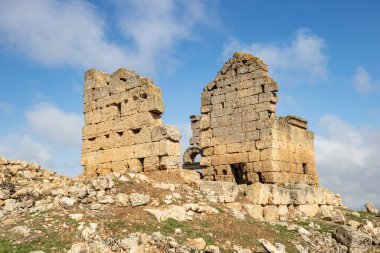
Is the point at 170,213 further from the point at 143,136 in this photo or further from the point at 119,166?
the point at 119,166

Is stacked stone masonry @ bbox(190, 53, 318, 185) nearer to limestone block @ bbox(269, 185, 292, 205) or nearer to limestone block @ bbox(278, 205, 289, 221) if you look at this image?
limestone block @ bbox(269, 185, 292, 205)

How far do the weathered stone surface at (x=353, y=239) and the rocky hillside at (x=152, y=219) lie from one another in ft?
0.08

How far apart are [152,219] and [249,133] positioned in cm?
594

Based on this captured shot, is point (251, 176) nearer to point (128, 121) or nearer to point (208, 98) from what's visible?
point (208, 98)

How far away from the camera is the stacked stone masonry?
1338 cm

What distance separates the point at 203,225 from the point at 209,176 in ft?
18.1

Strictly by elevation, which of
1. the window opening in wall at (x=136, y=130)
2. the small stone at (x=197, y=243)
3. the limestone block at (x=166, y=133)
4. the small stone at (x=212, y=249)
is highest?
the window opening in wall at (x=136, y=130)

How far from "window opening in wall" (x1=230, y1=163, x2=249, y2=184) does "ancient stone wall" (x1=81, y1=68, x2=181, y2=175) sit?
2.26 metres

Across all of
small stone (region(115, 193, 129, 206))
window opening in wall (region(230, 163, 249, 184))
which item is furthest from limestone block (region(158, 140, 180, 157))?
small stone (region(115, 193, 129, 206))

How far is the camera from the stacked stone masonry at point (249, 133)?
13.4 meters

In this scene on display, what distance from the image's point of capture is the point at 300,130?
48.6ft

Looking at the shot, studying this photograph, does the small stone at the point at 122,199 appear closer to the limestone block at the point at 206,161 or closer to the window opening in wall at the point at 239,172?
the window opening in wall at the point at 239,172

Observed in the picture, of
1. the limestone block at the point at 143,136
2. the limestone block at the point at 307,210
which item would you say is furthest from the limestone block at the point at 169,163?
the limestone block at the point at 307,210

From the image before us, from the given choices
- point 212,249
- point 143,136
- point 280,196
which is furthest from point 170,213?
point 143,136
